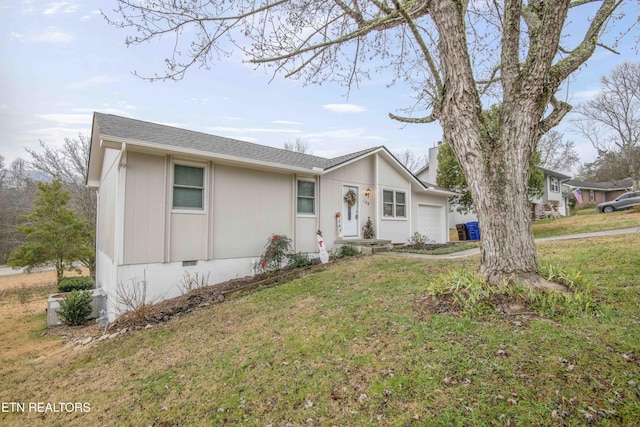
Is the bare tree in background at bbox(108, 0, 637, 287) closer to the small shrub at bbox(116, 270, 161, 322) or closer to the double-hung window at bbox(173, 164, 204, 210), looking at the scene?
the double-hung window at bbox(173, 164, 204, 210)

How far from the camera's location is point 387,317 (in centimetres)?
403

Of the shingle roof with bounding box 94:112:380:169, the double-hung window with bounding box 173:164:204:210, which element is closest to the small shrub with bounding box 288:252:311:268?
the shingle roof with bounding box 94:112:380:169

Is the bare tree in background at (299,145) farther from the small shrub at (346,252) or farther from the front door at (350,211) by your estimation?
the small shrub at (346,252)

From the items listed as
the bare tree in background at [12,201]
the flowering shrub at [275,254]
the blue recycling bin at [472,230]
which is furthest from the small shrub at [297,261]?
the bare tree in background at [12,201]

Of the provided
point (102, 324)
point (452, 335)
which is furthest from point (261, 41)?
point (102, 324)

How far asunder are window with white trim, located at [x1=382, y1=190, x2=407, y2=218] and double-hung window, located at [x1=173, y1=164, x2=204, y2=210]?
700 centimetres

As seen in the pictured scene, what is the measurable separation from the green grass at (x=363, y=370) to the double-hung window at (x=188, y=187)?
10.3ft

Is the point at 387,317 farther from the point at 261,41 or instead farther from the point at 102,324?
the point at 102,324

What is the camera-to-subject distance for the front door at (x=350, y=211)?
10617 mm

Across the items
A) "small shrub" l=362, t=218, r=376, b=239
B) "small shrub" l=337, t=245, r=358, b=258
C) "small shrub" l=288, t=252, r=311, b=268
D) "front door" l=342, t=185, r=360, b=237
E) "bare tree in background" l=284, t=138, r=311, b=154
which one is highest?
"bare tree in background" l=284, t=138, r=311, b=154

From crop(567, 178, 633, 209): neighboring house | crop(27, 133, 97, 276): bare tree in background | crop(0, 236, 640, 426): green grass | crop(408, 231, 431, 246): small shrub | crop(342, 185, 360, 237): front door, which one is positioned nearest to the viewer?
crop(0, 236, 640, 426): green grass

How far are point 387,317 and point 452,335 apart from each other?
0.96 m

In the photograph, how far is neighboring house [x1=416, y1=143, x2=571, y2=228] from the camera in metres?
20.3

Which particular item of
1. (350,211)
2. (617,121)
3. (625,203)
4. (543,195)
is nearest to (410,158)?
(543,195)
